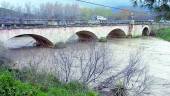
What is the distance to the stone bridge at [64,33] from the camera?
111 feet

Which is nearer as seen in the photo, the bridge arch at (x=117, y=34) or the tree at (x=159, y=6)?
the tree at (x=159, y=6)

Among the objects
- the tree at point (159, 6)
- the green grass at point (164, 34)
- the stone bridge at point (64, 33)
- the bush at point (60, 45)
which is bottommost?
the green grass at point (164, 34)

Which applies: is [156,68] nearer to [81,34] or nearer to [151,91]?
[151,91]

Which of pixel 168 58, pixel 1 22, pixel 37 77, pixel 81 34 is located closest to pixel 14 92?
pixel 37 77

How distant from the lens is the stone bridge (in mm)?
33938

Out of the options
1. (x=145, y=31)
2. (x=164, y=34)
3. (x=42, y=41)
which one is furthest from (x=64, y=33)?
(x=145, y=31)

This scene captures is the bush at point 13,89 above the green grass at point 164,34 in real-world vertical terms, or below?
above

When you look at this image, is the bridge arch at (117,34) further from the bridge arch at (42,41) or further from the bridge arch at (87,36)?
the bridge arch at (42,41)

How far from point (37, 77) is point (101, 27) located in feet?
124

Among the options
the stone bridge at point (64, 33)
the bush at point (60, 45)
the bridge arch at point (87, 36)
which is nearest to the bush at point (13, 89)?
the stone bridge at point (64, 33)

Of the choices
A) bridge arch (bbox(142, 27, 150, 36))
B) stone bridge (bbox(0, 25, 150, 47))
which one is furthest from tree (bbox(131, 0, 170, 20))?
bridge arch (bbox(142, 27, 150, 36))

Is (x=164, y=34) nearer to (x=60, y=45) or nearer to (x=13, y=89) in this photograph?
(x=60, y=45)

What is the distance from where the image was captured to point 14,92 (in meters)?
7.88

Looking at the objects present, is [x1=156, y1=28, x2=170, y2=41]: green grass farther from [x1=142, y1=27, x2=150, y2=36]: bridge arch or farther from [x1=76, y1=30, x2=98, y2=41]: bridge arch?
[x1=76, y1=30, x2=98, y2=41]: bridge arch
